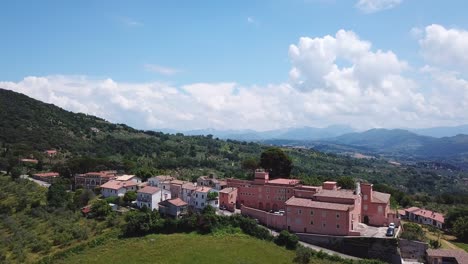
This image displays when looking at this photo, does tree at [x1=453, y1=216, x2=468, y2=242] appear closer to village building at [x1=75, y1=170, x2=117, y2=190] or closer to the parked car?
the parked car

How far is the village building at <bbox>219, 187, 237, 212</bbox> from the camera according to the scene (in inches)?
2413

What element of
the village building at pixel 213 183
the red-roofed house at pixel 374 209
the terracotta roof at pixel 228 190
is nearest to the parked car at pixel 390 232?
the red-roofed house at pixel 374 209

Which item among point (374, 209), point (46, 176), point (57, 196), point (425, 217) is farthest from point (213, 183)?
point (425, 217)

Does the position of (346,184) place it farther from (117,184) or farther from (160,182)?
(117,184)

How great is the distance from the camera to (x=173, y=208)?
58.8m

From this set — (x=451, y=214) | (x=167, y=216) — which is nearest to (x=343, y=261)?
(x=167, y=216)

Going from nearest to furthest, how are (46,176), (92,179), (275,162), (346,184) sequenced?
(346,184)
(275,162)
(92,179)
(46,176)

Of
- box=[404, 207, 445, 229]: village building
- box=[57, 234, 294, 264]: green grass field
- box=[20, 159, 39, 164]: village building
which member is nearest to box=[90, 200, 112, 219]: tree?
box=[57, 234, 294, 264]: green grass field

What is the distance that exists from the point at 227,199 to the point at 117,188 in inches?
735

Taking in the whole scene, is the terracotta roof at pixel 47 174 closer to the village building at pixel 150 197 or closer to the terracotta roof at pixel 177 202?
the village building at pixel 150 197

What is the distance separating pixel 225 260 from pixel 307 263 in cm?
881

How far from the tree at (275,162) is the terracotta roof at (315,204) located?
17.6m

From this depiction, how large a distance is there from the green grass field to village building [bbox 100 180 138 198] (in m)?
16.4

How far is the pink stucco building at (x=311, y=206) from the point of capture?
51581 mm
